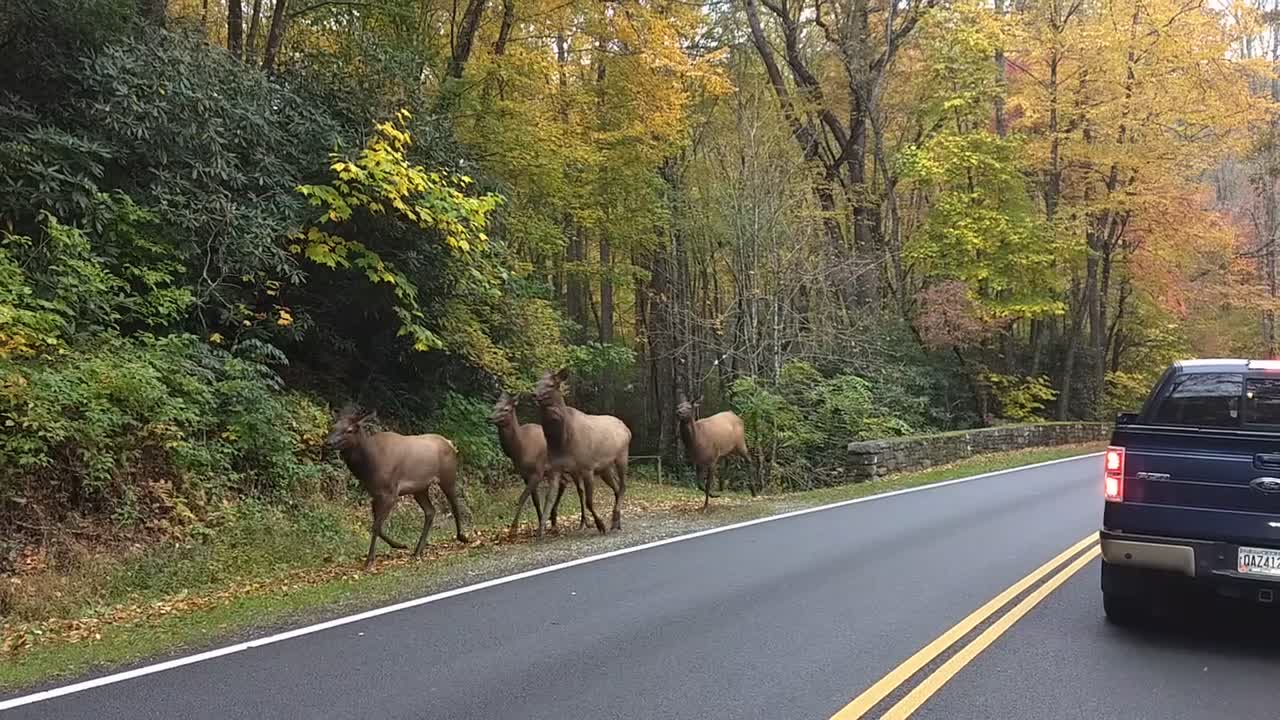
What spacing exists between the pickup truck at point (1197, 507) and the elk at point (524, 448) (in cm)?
641

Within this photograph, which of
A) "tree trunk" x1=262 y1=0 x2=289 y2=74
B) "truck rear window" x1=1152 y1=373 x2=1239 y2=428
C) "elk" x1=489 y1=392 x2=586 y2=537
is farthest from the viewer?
"tree trunk" x1=262 y1=0 x2=289 y2=74

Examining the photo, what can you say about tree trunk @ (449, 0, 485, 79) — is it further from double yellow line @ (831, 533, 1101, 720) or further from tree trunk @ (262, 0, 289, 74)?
double yellow line @ (831, 533, 1101, 720)

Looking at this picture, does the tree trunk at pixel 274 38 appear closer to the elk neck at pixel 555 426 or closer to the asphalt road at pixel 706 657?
the elk neck at pixel 555 426

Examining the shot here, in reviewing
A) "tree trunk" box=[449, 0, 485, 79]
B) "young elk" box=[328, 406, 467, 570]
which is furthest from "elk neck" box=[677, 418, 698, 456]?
"tree trunk" box=[449, 0, 485, 79]

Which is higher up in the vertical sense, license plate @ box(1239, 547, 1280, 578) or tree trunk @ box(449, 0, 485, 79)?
tree trunk @ box(449, 0, 485, 79)

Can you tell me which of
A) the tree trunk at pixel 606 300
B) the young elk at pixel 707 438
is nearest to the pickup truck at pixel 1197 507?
the young elk at pixel 707 438

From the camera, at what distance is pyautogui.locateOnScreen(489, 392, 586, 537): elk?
1072 cm

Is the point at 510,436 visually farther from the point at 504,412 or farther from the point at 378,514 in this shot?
the point at 378,514

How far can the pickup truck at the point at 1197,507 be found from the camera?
19.4 feet

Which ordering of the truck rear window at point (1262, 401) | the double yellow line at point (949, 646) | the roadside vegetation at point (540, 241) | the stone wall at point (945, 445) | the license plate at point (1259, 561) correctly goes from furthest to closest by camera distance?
1. the stone wall at point (945, 445)
2. the roadside vegetation at point (540, 241)
3. the truck rear window at point (1262, 401)
4. the license plate at point (1259, 561)
5. the double yellow line at point (949, 646)

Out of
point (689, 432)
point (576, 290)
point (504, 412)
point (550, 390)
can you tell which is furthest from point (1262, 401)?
point (576, 290)

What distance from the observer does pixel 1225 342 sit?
122 ft

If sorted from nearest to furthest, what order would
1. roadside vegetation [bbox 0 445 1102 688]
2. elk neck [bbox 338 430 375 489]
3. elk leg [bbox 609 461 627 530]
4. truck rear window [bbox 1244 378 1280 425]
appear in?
roadside vegetation [bbox 0 445 1102 688], truck rear window [bbox 1244 378 1280 425], elk neck [bbox 338 430 375 489], elk leg [bbox 609 461 627 530]

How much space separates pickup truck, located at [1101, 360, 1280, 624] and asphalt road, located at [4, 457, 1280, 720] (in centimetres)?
55
